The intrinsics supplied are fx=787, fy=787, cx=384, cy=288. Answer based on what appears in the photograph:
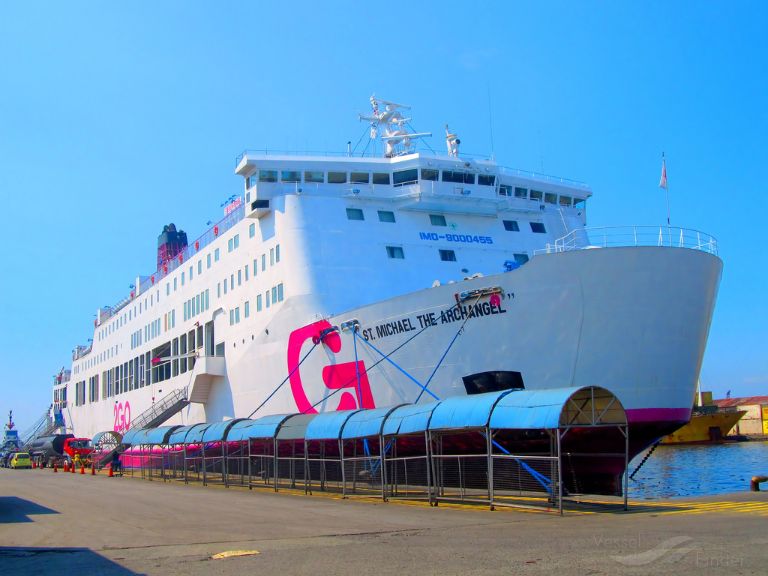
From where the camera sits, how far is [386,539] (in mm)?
10023

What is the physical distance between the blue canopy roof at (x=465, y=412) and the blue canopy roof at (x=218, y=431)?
961cm

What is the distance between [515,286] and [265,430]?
8.03 meters

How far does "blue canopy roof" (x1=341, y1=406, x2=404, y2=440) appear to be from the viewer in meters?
16.4

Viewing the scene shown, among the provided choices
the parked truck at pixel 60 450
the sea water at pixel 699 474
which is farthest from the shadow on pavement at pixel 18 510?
the parked truck at pixel 60 450

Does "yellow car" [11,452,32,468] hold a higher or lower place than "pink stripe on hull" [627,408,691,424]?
lower

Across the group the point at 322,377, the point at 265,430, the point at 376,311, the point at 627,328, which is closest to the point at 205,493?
the point at 265,430

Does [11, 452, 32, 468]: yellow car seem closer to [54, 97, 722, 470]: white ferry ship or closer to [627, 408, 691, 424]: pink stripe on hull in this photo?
[54, 97, 722, 470]: white ferry ship

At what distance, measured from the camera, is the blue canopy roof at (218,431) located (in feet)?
74.7

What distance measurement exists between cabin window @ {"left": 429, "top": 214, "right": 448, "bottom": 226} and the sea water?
30.6 ft

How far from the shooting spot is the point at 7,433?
8162cm

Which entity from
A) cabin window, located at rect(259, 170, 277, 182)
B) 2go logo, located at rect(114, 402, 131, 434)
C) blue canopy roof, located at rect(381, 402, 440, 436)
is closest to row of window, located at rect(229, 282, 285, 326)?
cabin window, located at rect(259, 170, 277, 182)

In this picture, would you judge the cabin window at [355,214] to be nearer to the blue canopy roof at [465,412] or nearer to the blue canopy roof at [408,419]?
the blue canopy roof at [408,419]

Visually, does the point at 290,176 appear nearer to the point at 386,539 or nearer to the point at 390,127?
the point at 390,127

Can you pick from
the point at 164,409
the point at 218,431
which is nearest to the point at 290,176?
the point at 218,431
